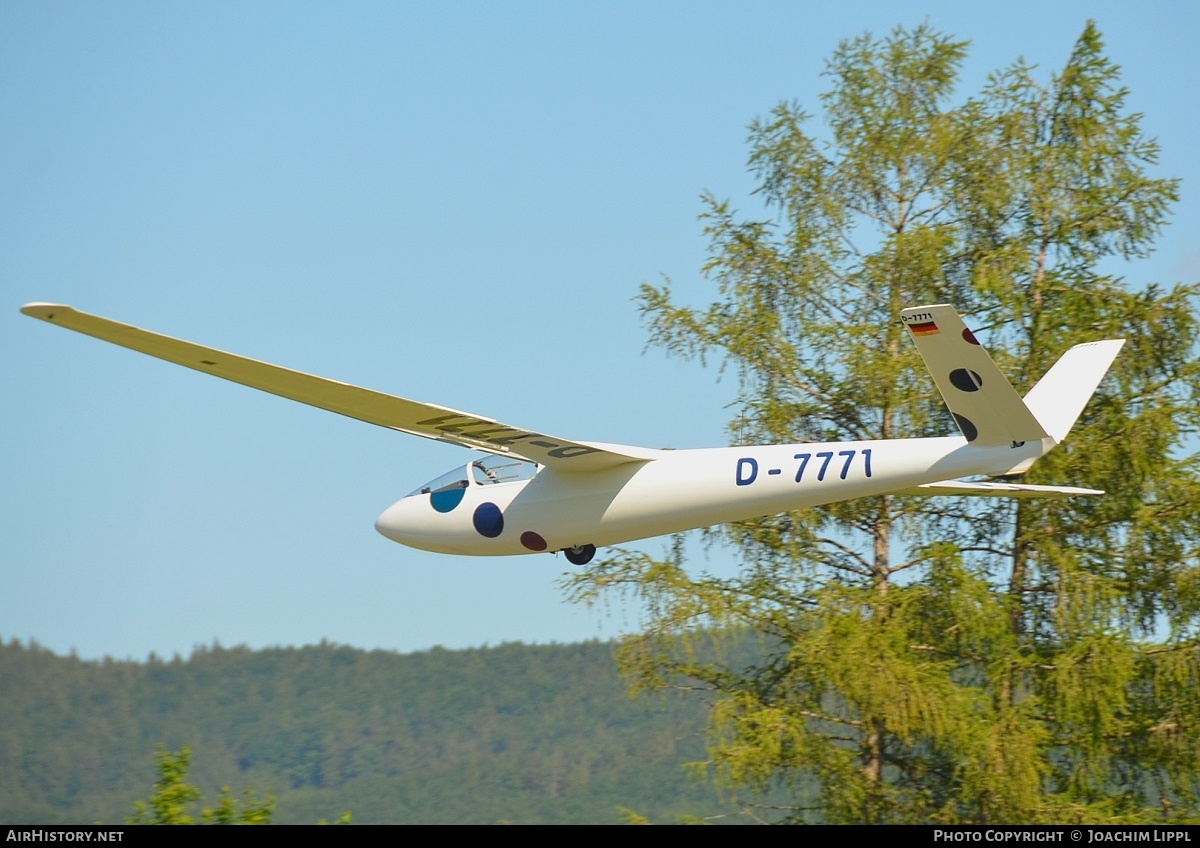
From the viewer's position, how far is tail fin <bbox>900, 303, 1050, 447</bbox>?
40.7 ft

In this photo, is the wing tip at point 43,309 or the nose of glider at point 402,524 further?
the nose of glider at point 402,524

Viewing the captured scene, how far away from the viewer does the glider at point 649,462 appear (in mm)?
13156

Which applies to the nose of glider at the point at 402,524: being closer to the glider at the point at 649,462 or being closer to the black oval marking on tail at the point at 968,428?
the glider at the point at 649,462

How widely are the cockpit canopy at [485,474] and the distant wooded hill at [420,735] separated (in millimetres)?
53901

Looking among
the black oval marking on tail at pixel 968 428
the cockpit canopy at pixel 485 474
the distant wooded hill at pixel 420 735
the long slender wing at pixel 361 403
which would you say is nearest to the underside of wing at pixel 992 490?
the black oval marking on tail at pixel 968 428

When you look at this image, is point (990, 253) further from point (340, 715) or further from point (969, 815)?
point (340, 715)

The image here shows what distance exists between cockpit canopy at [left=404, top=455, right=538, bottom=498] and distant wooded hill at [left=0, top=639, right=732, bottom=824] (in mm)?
53901

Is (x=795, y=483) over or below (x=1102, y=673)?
over

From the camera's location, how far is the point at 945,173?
87.2 feet

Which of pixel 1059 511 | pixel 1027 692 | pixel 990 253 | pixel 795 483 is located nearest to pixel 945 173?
pixel 990 253

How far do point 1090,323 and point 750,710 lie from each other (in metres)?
9.04

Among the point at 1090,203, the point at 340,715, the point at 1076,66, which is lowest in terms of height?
the point at 340,715

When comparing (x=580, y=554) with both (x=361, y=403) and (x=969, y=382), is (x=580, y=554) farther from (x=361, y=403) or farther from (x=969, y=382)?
(x=969, y=382)

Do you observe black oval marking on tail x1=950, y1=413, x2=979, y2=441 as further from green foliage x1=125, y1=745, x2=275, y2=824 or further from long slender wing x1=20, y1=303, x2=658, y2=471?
green foliage x1=125, y1=745, x2=275, y2=824
